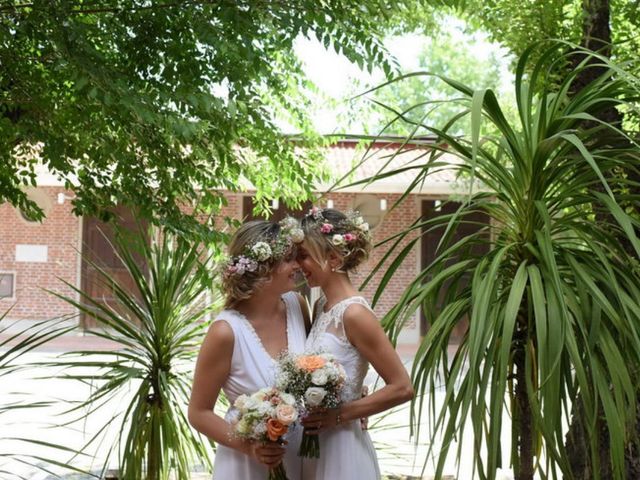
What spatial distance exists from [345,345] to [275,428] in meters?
0.36

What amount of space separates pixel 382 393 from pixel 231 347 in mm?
472

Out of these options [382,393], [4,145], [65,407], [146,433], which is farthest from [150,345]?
[65,407]

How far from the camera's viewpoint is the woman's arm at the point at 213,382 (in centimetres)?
261

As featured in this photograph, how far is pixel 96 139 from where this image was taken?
13.9 ft

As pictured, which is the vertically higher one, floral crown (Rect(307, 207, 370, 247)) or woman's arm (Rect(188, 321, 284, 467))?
floral crown (Rect(307, 207, 370, 247))

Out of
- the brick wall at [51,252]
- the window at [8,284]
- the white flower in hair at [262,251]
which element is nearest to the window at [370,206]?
the brick wall at [51,252]

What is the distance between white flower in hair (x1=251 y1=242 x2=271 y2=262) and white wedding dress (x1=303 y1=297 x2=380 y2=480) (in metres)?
0.26

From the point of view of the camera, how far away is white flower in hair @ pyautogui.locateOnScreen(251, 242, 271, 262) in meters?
2.64

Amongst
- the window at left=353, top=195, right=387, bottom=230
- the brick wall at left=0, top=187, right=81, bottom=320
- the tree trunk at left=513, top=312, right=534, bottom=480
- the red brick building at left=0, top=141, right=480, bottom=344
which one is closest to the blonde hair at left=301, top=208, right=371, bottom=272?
the tree trunk at left=513, top=312, right=534, bottom=480

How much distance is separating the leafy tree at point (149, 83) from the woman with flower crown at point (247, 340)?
37.0 inches

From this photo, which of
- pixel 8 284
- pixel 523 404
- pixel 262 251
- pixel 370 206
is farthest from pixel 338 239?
pixel 8 284

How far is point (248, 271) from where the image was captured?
8.75 ft

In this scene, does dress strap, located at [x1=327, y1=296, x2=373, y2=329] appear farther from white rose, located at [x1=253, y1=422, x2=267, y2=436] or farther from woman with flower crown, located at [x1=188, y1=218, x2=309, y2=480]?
white rose, located at [x1=253, y1=422, x2=267, y2=436]

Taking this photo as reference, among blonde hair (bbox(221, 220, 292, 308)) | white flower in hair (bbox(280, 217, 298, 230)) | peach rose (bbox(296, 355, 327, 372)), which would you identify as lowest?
peach rose (bbox(296, 355, 327, 372))
